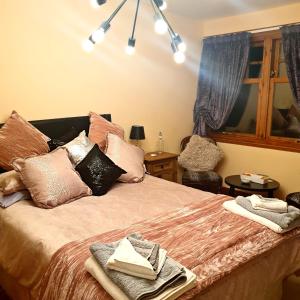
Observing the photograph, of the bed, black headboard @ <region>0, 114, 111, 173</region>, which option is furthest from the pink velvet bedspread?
black headboard @ <region>0, 114, 111, 173</region>

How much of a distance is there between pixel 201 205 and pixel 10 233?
52.8 inches

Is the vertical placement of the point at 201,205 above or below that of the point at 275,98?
below

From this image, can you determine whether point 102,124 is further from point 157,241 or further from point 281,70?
point 281,70

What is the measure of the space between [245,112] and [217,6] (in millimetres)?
1491

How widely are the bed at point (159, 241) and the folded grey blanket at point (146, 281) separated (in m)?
0.10

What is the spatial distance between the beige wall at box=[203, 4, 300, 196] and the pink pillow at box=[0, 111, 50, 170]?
275cm

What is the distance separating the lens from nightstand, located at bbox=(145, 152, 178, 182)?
3.74 metres

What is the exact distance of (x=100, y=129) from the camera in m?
3.33

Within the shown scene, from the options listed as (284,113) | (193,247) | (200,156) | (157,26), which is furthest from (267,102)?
(193,247)

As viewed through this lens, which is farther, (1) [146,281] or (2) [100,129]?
(2) [100,129]

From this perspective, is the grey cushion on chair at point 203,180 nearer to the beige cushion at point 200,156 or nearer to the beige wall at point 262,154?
the beige cushion at point 200,156

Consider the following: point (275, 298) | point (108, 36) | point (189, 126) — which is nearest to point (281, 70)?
point (189, 126)

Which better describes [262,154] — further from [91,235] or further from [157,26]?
[91,235]

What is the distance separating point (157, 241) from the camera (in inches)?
69.6
